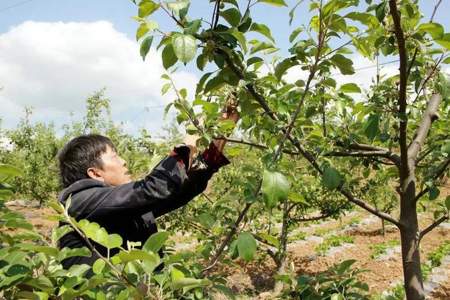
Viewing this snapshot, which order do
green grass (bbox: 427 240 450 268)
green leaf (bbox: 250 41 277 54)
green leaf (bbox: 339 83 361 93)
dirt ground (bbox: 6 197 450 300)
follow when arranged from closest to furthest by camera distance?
green leaf (bbox: 250 41 277 54) → green leaf (bbox: 339 83 361 93) → dirt ground (bbox: 6 197 450 300) → green grass (bbox: 427 240 450 268)

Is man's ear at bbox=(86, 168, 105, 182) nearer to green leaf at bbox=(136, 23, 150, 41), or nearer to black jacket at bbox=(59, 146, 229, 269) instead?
black jacket at bbox=(59, 146, 229, 269)

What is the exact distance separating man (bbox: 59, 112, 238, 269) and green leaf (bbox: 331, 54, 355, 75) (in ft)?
1.65

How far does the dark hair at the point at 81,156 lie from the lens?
7.74 feet

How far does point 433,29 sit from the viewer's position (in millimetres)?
1463

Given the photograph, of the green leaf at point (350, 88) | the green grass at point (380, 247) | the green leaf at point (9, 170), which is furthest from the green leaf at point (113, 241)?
the green grass at point (380, 247)

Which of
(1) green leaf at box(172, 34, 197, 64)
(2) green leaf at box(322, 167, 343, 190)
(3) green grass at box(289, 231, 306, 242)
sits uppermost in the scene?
(1) green leaf at box(172, 34, 197, 64)

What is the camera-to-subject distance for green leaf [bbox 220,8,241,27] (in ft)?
3.86

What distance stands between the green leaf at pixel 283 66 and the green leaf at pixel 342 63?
0.16 m

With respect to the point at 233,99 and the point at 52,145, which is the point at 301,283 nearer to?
the point at 233,99

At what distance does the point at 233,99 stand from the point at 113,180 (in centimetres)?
98

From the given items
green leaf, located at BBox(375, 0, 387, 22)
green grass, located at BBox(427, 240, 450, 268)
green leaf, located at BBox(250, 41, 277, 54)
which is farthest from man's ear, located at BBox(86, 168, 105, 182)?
green grass, located at BBox(427, 240, 450, 268)

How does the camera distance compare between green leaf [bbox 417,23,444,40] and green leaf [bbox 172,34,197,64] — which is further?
green leaf [bbox 417,23,444,40]

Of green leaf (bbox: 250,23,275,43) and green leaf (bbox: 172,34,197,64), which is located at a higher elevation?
green leaf (bbox: 250,23,275,43)

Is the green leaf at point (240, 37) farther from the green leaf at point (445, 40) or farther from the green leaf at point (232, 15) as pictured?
the green leaf at point (445, 40)
